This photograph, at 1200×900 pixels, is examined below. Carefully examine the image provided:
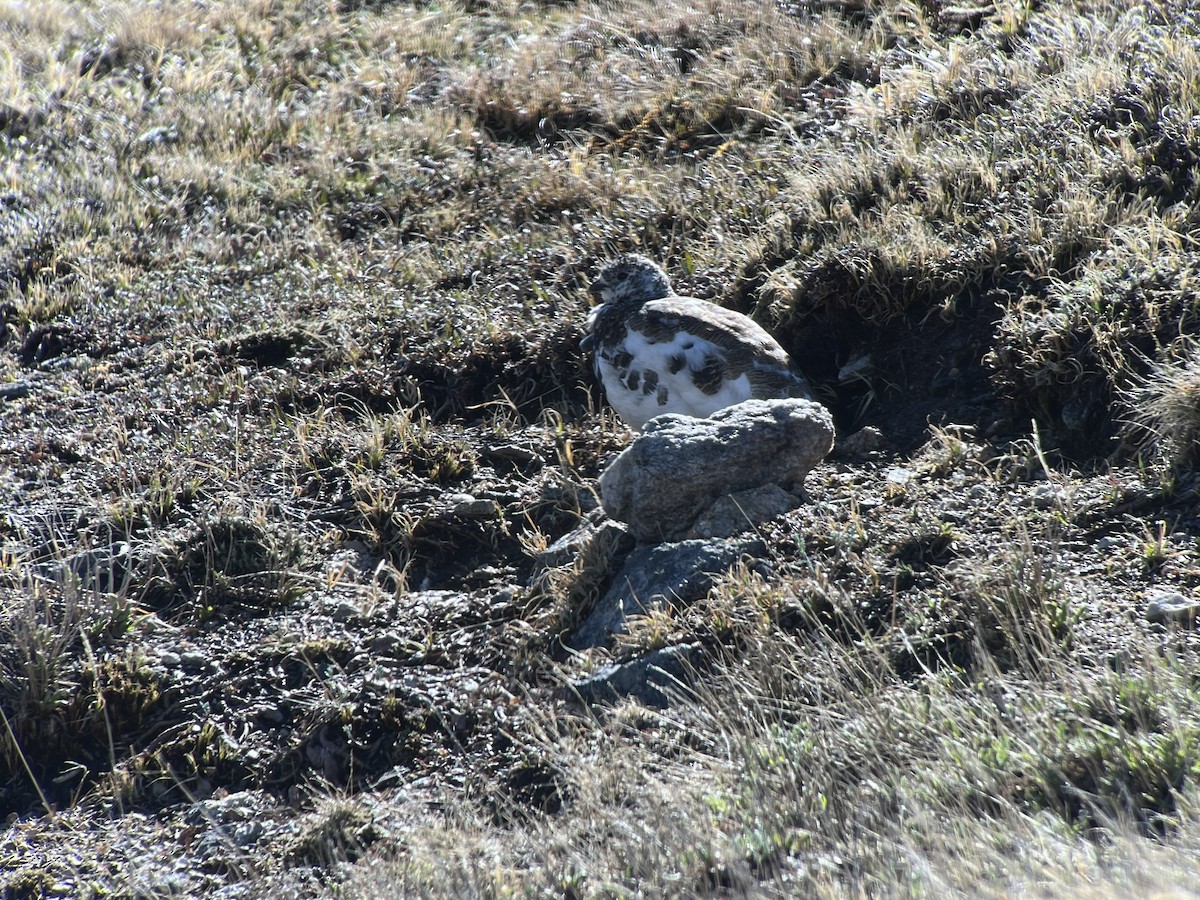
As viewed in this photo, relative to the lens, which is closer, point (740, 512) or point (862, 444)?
point (740, 512)

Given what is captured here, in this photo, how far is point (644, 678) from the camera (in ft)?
11.8

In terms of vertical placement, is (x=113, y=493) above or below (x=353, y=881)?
below

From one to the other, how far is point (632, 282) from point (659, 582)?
1.85 meters

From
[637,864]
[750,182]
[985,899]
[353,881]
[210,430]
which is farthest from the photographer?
[750,182]

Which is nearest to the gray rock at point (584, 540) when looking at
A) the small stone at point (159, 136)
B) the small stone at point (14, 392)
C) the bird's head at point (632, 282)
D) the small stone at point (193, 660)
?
the bird's head at point (632, 282)

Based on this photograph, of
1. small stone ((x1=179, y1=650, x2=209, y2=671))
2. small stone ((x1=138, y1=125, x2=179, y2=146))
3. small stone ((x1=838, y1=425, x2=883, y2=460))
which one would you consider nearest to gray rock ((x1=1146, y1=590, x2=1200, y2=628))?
small stone ((x1=838, y1=425, x2=883, y2=460))

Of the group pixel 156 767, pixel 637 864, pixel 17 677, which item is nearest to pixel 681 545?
pixel 637 864

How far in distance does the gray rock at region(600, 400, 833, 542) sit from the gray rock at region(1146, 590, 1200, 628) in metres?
1.31

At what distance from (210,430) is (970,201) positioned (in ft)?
13.4

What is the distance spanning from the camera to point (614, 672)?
3.69 meters

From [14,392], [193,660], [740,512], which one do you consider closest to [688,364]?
[740,512]

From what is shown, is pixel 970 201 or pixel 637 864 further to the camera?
pixel 970 201

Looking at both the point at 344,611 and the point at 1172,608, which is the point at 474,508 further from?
the point at 1172,608

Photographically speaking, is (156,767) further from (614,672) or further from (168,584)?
(614,672)
